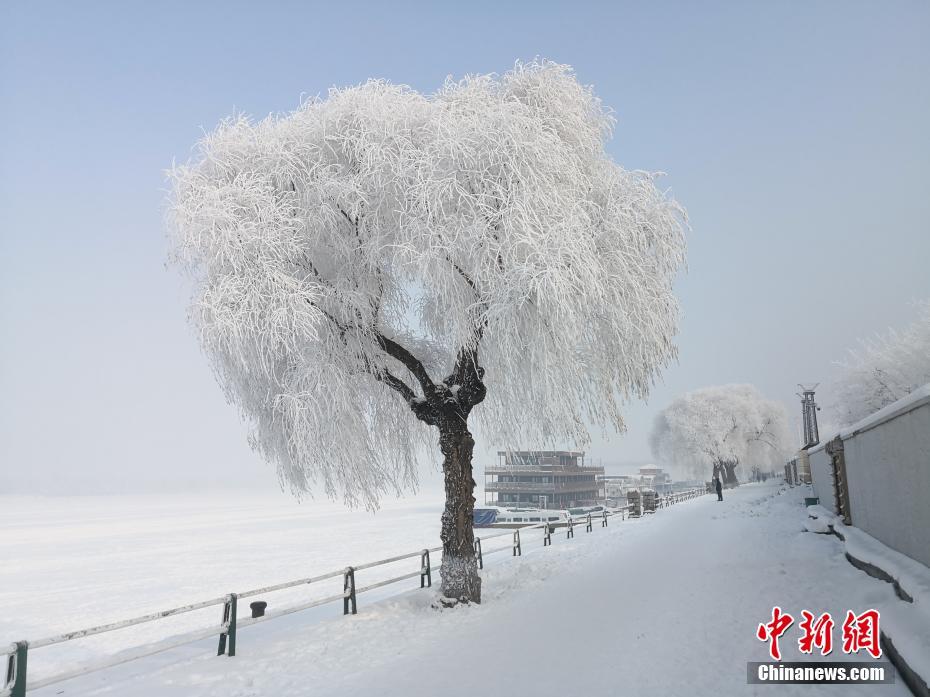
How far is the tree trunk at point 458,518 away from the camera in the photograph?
11094 millimetres

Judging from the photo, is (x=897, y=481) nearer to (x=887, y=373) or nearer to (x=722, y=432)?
(x=887, y=373)

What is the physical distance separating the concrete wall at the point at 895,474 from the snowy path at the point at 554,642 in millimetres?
879

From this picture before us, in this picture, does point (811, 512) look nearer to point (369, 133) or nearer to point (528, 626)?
point (528, 626)

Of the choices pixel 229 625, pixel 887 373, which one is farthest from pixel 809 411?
pixel 229 625

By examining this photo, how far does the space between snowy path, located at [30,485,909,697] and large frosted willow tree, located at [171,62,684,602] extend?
1981mm

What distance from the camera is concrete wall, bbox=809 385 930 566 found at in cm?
729

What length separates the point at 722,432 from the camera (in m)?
68.1

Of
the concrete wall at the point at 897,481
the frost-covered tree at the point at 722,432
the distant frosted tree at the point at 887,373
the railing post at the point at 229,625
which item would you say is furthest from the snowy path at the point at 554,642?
the frost-covered tree at the point at 722,432

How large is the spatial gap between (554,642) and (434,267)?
585 centimetres

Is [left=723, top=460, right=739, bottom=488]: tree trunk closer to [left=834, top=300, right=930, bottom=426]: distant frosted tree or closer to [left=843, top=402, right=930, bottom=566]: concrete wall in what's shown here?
[left=834, top=300, right=930, bottom=426]: distant frosted tree

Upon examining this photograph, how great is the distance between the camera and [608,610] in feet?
32.5

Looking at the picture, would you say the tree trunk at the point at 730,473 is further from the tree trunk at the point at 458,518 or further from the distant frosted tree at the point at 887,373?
the tree trunk at the point at 458,518

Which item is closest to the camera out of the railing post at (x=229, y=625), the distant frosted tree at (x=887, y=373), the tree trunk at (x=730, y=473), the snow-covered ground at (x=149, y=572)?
the railing post at (x=229, y=625)

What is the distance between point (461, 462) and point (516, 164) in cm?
564
